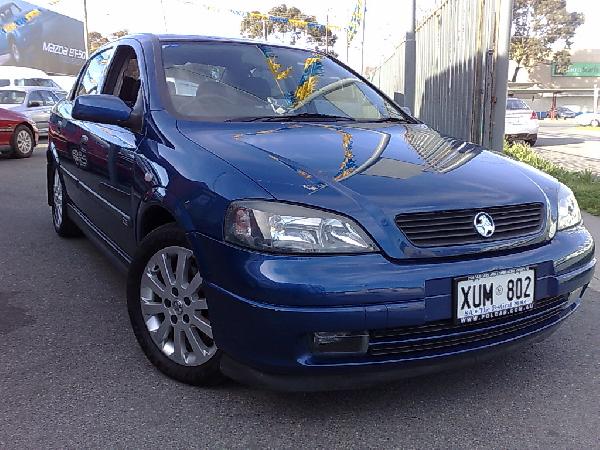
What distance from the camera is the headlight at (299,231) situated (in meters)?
2.14

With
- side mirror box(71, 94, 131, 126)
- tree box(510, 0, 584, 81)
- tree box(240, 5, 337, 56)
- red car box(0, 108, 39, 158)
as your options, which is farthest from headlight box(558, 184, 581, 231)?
tree box(510, 0, 584, 81)

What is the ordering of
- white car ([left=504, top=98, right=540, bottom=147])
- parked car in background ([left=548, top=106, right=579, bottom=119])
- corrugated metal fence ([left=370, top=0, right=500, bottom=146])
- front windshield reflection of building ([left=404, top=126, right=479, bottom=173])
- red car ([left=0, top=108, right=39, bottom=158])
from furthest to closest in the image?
1. parked car in background ([left=548, top=106, right=579, bottom=119])
2. white car ([left=504, top=98, right=540, bottom=147])
3. red car ([left=0, top=108, right=39, bottom=158])
4. corrugated metal fence ([left=370, top=0, right=500, bottom=146])
5. front windshield reflection of building ([left=404, top=126, right=479, bottom=173])

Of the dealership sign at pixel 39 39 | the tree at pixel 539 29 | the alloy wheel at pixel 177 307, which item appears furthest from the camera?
the tree at pixel 539 29

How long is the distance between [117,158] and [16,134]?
9841 mm

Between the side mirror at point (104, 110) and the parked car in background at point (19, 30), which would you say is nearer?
the side mirror at point (104, 110)

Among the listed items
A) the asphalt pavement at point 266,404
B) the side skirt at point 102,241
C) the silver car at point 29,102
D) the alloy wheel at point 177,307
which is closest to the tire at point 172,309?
the alloy wheel at point 177,307

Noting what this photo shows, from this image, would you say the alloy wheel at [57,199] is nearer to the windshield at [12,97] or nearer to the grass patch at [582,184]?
the grass patch at [582,184]

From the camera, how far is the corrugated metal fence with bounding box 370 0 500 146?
25.0 feet

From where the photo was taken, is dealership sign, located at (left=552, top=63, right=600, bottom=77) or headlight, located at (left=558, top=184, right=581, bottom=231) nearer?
headlight, located at (left=558, top=184, right=581, bottom=231)

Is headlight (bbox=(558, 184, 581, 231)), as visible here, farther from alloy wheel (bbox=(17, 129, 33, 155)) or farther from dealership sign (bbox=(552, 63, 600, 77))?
dealership sign (bbox=(552, 63, 600, 77))

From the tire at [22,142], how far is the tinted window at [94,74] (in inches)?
308

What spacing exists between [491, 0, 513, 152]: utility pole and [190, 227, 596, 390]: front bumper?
565cm

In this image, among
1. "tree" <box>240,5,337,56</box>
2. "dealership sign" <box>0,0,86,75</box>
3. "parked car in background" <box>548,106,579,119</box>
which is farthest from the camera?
"parked car in background" <box>548,106,579,119</box>

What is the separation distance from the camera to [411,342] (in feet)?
7.17
